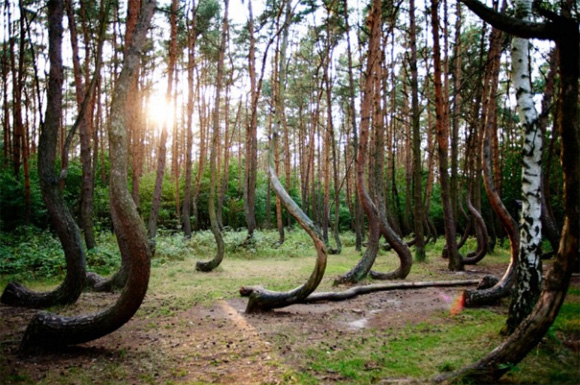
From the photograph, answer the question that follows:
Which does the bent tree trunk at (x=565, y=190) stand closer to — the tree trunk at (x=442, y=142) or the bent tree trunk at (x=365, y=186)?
the bent tree trunk at (x=365, y=186)

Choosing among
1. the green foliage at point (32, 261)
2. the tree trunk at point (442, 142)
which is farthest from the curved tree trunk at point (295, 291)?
the tree trunk at point (442, 142)

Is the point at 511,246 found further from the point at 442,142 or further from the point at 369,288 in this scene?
the point at 442,142

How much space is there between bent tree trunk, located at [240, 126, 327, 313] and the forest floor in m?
0.23

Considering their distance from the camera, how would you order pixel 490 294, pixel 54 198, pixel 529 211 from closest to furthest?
pixel 529 211 → pixel 54 198 → pixel 490 294

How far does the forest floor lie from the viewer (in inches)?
163

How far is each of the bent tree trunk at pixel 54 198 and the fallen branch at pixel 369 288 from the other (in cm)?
454

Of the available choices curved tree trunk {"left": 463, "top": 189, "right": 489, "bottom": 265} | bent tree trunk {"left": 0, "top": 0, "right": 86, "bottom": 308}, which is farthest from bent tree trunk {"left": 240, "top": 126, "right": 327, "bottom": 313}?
curved tree trunk {"left": 463, "top": 189, "right": 489, "bottom": 265}

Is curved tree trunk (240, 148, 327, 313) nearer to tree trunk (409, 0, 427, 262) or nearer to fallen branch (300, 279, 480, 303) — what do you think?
fallen branch (300, 279, 480, 303)

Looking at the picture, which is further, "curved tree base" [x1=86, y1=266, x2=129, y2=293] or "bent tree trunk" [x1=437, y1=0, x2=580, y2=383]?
"curved tree base" [x1=86, y1=266, x2=129, y2=293]

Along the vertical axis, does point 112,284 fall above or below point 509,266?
below

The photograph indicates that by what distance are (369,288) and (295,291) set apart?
8.25 ft

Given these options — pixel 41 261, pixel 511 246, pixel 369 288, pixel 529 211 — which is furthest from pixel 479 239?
pixel 41 261

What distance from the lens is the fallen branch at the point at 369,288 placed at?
816 cm

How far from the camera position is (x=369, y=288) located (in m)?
9.09
